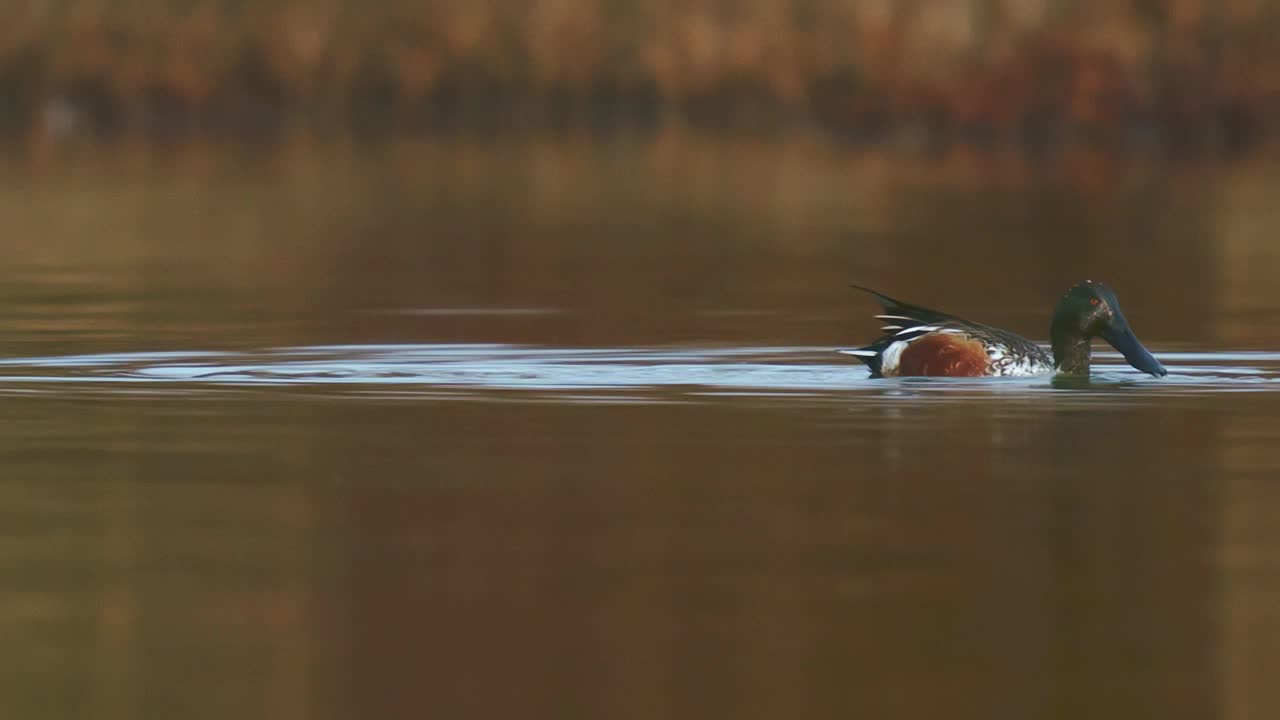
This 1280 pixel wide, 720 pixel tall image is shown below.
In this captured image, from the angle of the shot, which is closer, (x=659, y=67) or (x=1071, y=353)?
(x=1071, y=353)

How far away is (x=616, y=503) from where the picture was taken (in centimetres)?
821

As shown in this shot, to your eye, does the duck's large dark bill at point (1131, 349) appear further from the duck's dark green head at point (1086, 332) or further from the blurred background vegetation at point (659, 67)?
the blurred background vegetation at point (659, 67)

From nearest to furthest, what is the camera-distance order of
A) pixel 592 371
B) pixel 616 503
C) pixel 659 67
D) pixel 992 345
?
pixel 616 503, pixel 992 345, pixel 592 371, pixel 659 67

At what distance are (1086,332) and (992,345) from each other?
45 cm

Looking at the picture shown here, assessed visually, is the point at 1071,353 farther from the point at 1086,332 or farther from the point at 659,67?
the point at 659,67

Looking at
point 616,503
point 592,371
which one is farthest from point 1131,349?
point 616,503

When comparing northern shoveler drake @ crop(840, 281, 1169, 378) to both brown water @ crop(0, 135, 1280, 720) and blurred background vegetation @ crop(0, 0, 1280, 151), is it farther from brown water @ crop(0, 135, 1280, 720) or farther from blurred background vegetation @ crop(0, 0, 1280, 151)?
blurred background vegetation @ crop(0, 0, 1280, 151)

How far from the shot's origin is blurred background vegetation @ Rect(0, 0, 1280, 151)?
32156 millimetres

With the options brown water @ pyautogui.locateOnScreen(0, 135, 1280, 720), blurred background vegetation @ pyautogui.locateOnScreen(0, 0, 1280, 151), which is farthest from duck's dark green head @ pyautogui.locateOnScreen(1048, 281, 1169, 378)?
blurred background vegetation @ pyautogui.locateOnScreen(0, 0, 1280, 151)

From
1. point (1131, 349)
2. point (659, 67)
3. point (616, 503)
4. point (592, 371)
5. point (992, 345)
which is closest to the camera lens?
point (616, 503)

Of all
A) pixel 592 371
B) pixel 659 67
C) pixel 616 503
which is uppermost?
pixel 659 67

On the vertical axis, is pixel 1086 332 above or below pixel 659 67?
below

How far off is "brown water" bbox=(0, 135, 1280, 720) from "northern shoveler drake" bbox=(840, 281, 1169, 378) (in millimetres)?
117

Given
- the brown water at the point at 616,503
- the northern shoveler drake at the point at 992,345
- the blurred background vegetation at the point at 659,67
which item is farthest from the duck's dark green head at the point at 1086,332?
the blurred background vegetation at the point at 659,67
